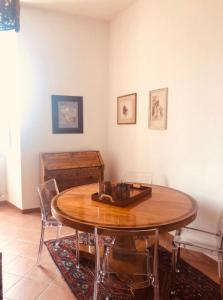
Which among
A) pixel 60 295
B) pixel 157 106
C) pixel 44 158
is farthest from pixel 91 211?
pixel 44 158

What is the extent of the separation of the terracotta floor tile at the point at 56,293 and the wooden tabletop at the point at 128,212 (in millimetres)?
680

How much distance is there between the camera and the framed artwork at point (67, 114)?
155 inches

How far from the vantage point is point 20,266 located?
97.0 inches

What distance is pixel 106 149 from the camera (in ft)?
14.5

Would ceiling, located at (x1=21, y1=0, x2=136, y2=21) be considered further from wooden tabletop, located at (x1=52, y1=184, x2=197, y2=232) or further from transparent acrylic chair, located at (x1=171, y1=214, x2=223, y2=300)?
transparent acrylic chair, located at (x1=171, y1=214, x2=223, y2=300)

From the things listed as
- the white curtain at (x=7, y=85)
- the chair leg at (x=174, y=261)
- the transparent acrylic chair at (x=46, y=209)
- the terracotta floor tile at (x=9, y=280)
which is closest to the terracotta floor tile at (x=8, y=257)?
the terracotta floor tile at (x=9, y=280)

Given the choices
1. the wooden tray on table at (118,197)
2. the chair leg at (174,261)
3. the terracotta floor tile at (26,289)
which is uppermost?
the wooden tray on table at (118,197)

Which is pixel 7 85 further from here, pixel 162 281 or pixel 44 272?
pixel 162 281

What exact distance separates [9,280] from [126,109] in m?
2.58

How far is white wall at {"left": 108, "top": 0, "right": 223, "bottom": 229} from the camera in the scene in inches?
94.1

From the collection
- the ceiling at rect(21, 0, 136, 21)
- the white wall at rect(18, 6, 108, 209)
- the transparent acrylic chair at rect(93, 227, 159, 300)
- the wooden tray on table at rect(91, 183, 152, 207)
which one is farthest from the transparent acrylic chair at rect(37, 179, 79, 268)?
the ceiling at rect(21, 0, 136, 21)

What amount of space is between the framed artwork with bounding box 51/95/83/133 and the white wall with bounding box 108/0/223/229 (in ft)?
2.56

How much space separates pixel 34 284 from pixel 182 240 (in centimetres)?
131

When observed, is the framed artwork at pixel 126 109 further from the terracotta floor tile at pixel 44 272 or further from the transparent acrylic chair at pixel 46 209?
the terracotta floor tile at pixel 44 272
